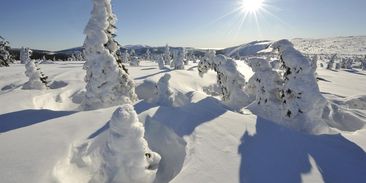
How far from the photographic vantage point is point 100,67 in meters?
18.8

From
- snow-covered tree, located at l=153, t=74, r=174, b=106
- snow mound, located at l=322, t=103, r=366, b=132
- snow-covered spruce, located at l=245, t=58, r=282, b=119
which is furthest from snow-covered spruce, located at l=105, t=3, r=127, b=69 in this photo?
snow mound, located at l=322, t=103, r=366, b=132

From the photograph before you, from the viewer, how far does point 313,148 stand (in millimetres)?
9648

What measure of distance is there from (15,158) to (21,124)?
13.2 feet

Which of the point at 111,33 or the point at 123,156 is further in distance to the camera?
the point at 111,33

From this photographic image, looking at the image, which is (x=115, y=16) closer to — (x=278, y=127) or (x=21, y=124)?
(x=21, y=124)

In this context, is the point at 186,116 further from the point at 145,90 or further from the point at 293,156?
the point at 145,90

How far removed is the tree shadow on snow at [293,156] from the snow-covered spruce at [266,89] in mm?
6105

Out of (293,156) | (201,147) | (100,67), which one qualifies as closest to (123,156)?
(201,147)

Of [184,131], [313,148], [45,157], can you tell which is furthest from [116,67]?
[313,148]

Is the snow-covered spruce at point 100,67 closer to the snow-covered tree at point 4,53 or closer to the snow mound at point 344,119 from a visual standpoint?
the snow mound at point 344,119

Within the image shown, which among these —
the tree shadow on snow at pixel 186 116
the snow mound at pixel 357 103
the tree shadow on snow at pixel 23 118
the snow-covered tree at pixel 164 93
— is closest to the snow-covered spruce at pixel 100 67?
the snow-covered tree at pixel 164 93

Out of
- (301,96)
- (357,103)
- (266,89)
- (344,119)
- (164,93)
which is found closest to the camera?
(301,96)

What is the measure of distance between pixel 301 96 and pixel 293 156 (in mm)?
6392

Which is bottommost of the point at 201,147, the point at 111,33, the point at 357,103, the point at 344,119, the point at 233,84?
the point at 357,103
